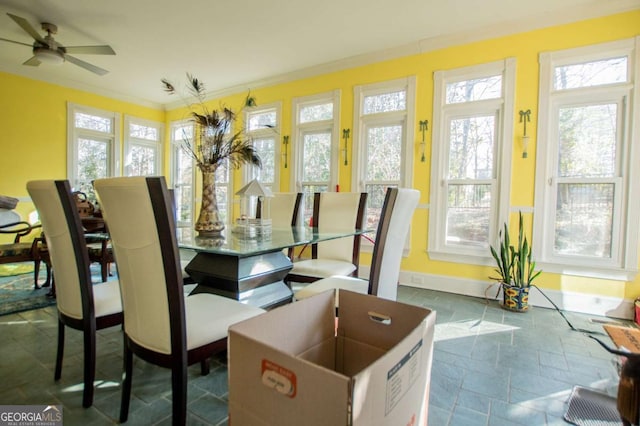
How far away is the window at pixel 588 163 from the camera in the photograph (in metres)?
2.90

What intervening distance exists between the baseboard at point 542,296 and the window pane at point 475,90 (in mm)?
2075

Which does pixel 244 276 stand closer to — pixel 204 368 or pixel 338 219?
pixel 204 368

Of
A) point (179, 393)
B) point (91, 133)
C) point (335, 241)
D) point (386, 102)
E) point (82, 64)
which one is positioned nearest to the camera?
point (179, 393)

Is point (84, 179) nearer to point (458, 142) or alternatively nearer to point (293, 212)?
point (293, 212)

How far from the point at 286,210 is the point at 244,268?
1.54 meters

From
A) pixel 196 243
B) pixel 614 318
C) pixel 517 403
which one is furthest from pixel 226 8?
pixel 614 318

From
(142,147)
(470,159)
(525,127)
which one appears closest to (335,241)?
(470,159)

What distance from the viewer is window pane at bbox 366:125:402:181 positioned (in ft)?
13.4

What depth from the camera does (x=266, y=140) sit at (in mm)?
5219

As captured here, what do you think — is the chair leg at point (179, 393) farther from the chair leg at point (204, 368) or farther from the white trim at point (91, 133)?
the white trim at point (91, 133)

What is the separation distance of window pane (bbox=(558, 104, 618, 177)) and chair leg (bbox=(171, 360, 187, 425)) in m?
3.71

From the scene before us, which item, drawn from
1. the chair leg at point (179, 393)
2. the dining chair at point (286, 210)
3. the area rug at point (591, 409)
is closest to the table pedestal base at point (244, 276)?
the chair leg at point (179, 393)

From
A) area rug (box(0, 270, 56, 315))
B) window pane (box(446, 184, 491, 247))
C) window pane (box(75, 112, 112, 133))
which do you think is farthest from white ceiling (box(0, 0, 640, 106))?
area rug (box(0, 270, 56, 315))

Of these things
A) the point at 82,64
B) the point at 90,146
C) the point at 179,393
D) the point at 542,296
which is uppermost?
the point at 82,64
